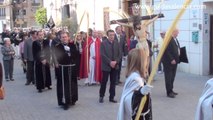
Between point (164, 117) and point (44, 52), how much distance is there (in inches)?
184

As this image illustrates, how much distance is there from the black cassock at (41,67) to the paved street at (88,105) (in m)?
0.26

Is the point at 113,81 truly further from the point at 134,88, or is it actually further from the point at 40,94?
the point at 134,88

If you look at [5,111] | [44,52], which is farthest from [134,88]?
[44,52]

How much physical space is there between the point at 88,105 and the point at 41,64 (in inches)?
119

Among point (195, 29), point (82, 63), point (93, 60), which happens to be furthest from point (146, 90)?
point (195, 29)

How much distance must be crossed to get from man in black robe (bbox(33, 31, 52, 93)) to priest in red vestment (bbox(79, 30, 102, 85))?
1.32m

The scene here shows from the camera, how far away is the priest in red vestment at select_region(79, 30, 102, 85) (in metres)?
13.3

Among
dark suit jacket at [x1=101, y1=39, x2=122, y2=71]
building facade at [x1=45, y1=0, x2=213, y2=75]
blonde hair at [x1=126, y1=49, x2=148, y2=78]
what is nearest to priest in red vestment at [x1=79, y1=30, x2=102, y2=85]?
building facade at [x1=45, y1=0, x2=213, y2=75]

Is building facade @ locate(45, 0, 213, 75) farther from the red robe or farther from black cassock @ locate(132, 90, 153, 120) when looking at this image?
black cassock @ locate(132, 90, 153, 120)

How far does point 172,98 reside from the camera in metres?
10.5

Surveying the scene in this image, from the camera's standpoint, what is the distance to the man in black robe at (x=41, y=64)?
12.2m

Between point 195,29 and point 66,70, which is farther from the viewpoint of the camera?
point 195,29

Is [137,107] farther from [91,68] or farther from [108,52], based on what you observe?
[91,68]

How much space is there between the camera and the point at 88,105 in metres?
10.1
